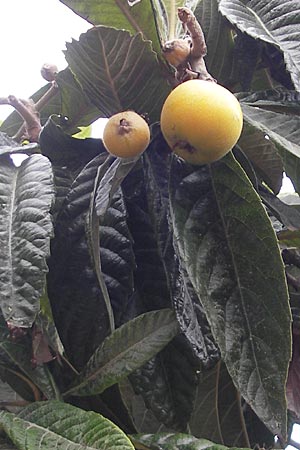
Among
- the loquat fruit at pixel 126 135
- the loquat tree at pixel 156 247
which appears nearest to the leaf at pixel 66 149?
the loquat tree at pixel 156 247

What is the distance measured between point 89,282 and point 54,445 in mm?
154

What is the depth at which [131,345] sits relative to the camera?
0.63 metres

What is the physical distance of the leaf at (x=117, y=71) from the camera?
67cm

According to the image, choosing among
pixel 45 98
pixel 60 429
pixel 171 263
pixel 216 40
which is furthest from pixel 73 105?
pixel 60 429

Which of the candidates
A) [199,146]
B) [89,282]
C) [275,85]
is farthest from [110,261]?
[275,85]

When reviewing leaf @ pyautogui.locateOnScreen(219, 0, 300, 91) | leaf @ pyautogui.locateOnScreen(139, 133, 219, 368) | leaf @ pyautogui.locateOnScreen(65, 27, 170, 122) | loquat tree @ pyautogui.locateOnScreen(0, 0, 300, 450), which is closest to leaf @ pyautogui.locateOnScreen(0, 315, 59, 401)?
loquat tree @ pyautogui.locateOnScreen(0, 0, 300, 450)

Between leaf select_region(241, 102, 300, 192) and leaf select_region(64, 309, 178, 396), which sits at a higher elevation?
leaf select_region(241, 102, 300, 192)

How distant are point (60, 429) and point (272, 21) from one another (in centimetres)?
44

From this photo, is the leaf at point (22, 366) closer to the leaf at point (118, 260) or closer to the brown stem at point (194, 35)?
the leaf at point (118, 260)

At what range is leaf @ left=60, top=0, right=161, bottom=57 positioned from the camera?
2.40ft

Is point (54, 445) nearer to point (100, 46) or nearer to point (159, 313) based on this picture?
point (159, 313)

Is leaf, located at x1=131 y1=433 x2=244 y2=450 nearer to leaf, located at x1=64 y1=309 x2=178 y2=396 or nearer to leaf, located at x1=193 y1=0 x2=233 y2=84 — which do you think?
Answer: leaf, located at x1=64 y1=309 x2=178 y2=396

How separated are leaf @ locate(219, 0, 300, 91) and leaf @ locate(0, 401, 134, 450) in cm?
34

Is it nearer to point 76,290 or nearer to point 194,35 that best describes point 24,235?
point 76,290
